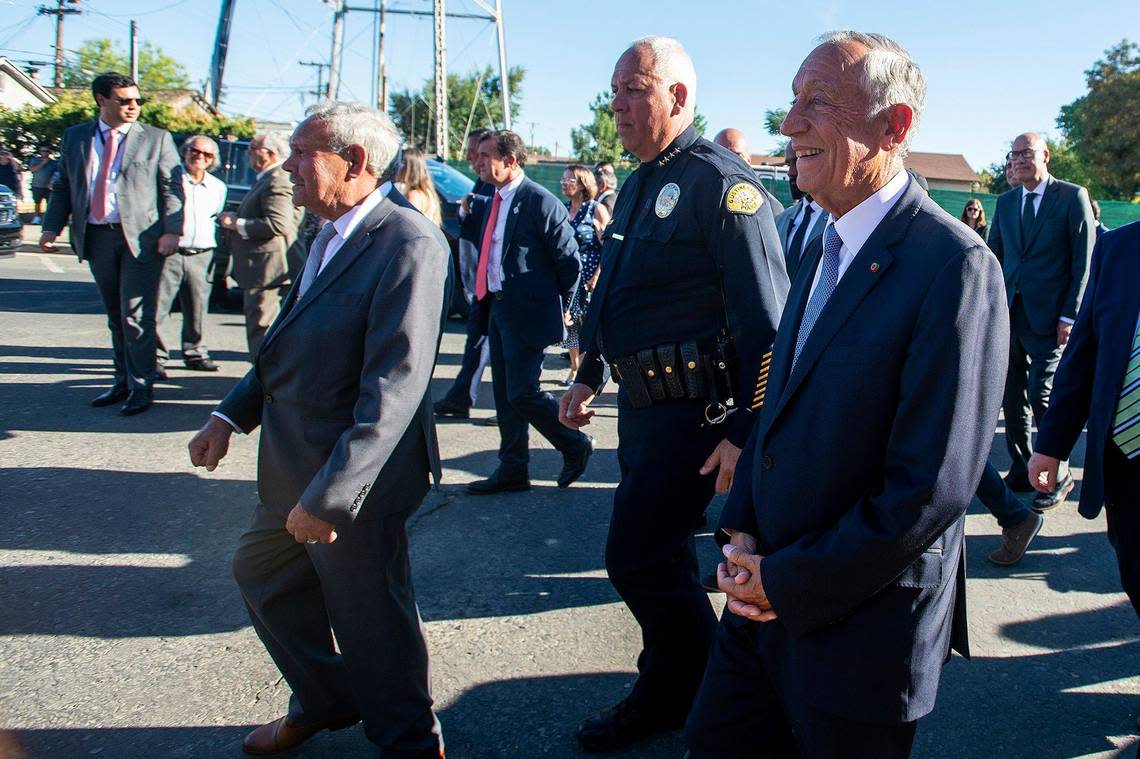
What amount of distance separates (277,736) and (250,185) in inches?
432

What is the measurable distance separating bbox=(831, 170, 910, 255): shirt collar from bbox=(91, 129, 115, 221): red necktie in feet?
19.5

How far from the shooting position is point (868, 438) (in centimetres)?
165

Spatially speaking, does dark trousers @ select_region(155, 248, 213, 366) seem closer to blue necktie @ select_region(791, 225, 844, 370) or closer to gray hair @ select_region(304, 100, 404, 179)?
gray hair @ select_region(304, 100, 404, 179)

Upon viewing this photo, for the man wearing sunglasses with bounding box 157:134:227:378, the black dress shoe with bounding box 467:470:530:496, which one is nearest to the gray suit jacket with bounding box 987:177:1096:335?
the black dress shoe with bounding box 467:470:530:496

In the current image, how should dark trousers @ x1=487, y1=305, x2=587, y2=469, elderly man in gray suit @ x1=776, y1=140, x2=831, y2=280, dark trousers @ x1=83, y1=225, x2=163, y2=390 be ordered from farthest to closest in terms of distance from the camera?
dark trousers @ x1=83, y1=225, x2=163, y2=390 → dark trousers @ x1=487, y1=305, x2=587, y2=469 → elderly man in gray suit @ x1=776, y1=140, x2=831, y2=280

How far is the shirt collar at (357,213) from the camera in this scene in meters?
2.53

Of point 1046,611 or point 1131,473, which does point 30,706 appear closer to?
point 1131,473

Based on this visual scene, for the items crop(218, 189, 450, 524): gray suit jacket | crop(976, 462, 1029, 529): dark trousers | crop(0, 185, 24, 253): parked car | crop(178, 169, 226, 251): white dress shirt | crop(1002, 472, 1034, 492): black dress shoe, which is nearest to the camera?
crop(218, 189, 450, 524): gray suit jacket

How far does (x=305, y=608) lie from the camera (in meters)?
2.73

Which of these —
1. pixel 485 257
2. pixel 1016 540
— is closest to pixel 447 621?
pixel 485 257

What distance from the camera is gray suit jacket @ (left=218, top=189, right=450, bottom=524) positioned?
7.61ft

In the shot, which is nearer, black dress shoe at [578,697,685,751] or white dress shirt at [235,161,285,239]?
black dress shoe at [578,697,685,751]

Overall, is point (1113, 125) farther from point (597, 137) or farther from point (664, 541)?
point (664, 541)

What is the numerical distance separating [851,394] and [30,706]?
277 cm
